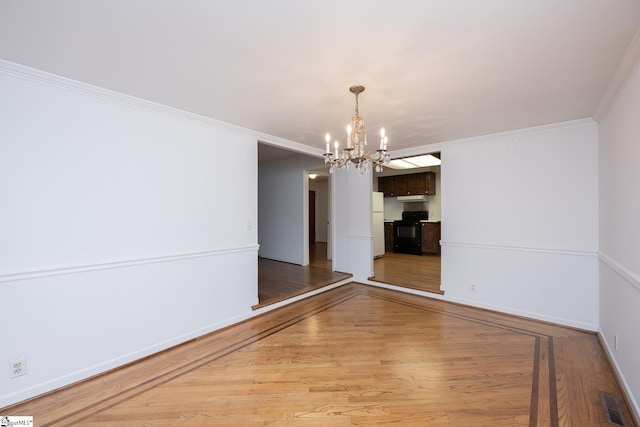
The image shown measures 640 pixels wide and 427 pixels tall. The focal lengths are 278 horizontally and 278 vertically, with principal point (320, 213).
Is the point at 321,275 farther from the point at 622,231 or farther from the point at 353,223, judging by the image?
the point at 622,231

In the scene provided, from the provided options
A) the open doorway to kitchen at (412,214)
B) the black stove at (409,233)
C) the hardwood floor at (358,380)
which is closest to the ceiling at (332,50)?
the hardwood floor at (358,380)

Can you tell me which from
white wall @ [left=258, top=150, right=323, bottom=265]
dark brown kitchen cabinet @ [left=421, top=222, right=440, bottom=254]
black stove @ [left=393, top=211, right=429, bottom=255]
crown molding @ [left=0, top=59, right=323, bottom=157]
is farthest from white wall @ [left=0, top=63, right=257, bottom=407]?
dark brown kitchen cabinet @ [left=421, top=222, right=440, bottom=254]

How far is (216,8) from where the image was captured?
1379 mm

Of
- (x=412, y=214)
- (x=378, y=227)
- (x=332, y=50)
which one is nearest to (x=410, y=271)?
(x=378, y=227)

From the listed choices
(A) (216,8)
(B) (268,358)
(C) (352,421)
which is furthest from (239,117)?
(C) (352,421)

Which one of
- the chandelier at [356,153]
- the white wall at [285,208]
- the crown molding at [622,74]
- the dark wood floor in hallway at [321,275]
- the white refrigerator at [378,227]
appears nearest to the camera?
the crown molding at [622,74]

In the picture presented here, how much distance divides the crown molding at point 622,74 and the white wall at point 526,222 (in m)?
0.65

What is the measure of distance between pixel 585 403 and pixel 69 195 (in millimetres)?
4031

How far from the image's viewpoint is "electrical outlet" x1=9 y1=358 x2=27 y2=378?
6.22 feet

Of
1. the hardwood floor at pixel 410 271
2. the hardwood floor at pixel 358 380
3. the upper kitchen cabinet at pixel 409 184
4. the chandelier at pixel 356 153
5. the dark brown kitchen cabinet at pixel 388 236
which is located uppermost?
the upper kitchen cabinet at pixel 409 184

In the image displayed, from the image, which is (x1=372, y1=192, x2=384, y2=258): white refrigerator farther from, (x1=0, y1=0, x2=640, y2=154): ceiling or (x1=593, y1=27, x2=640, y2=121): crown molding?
(x1=593, y1=27, x2=640, y2=121): crown molding

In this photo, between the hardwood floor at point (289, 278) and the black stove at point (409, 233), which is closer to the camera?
the hardwood floor at point (289, 278)

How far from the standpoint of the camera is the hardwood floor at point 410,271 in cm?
455

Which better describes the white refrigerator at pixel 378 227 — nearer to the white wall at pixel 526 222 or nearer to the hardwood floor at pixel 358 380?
the white wall at pixel 526 222
